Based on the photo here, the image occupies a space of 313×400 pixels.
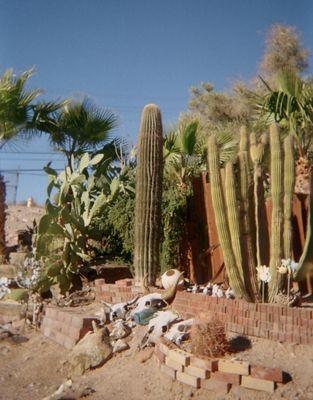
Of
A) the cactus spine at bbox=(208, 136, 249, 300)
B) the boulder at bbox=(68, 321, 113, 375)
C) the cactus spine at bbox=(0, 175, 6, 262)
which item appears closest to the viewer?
the boulder at bbox=(68, 321, 113, 375)

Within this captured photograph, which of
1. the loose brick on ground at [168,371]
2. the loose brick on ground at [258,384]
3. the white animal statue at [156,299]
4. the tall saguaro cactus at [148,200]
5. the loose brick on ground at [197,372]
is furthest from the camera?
the tall saguaro cactus at [148,200]

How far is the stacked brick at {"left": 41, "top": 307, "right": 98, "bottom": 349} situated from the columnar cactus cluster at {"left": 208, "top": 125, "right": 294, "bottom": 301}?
190 centimetres

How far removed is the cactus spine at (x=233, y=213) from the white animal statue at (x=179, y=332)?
0.87 metres

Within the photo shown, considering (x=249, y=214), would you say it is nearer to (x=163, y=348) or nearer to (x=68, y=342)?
(x=163, y=348)

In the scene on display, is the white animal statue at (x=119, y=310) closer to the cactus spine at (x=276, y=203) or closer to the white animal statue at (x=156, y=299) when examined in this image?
the white animal statue at (x=156, y=299)

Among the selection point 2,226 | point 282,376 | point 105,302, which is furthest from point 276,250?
point 2,226

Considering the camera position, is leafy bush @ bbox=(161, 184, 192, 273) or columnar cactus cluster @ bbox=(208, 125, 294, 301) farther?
leafy bush @ bbox=(161, 184, 192, 273)

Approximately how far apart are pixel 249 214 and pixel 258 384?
2.40 m

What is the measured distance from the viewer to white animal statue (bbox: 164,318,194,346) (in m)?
5.22

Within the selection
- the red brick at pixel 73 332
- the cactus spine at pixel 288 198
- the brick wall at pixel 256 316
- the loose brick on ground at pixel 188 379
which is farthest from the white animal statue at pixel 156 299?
the loose brick on ground at pixel 188 379

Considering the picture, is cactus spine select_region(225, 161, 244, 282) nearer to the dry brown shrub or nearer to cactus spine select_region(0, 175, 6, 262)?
the dry brown shrub

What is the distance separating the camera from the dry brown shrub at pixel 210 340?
4.69m

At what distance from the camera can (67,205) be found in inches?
352

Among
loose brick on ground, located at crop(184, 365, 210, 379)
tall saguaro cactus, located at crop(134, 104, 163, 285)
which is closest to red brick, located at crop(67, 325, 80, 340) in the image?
tall saguaro cactus, located at crop(134, 104, 163, 285)
